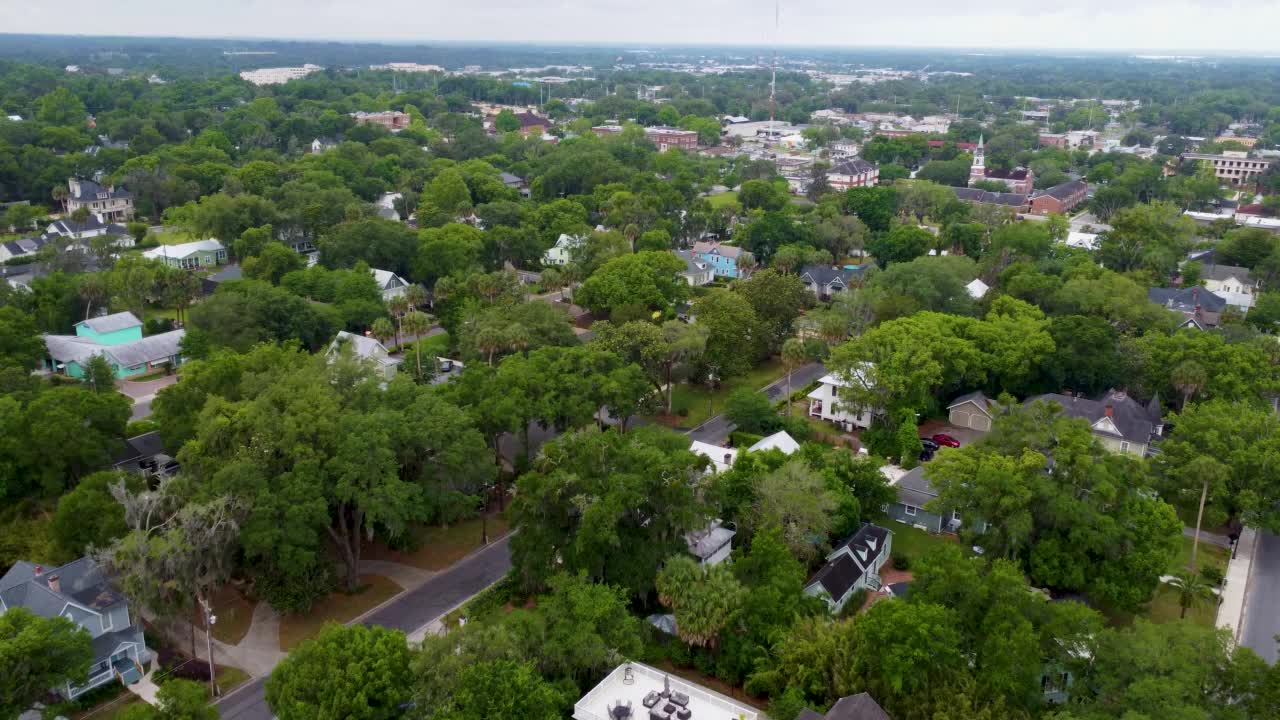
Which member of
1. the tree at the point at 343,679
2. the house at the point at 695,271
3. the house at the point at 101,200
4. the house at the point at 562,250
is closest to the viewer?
the tree at the point at 343,679

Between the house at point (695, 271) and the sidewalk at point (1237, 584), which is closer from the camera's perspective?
the sidewalk at point (1237, 584)

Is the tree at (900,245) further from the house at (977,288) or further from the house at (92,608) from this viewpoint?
the house at (92,608)

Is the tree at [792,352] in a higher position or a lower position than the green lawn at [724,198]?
higher

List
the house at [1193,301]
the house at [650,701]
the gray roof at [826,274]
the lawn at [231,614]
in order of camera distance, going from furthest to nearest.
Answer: the gray roof at [826,274] → the house at [1193,301] → the lawn at [231,614] → the house at [650,701]

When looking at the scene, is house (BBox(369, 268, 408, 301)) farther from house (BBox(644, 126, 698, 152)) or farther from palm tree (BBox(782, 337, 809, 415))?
house (BBox(644, 126, 698, 152))

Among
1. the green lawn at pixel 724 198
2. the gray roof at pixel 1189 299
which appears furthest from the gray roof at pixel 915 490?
the green lawn at pixel 724 198

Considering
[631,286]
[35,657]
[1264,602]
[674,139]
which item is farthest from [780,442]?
[674,139]

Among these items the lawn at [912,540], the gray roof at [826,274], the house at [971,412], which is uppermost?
the gray roof at [826,274]

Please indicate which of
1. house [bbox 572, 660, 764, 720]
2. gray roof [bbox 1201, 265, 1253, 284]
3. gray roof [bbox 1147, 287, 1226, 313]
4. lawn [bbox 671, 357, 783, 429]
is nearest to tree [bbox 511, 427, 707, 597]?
house [bbox 572, 660, 764, 720]
